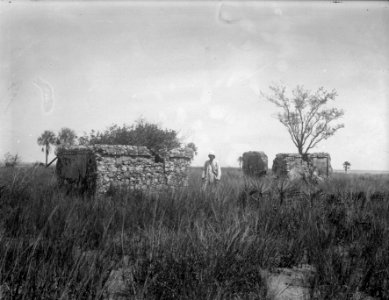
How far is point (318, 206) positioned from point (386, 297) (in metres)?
3.01

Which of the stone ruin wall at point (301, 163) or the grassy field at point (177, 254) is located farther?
the stone ruin wall at point (301, 163)

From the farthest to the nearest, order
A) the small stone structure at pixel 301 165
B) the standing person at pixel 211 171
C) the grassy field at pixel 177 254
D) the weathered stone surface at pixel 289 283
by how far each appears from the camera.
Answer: the small stone structure at pixel 301 165 < the standing person at pixel 211 171 < the weathered stone surface at pixel 289 283 < the grassy field at pixel 177 254

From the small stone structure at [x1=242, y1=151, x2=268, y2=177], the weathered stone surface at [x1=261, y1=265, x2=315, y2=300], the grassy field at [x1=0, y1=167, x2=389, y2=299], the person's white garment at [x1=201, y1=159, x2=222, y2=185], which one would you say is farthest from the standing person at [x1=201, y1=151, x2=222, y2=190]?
the small stone structure at [x1=242, y1=151, x2=268, y2=177]

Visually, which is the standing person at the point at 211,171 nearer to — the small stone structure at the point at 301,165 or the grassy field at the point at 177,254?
the grassy field at the point at 177,254

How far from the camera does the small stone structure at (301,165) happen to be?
53.0 feet

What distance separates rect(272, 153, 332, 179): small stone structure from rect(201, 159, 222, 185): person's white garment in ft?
20.2

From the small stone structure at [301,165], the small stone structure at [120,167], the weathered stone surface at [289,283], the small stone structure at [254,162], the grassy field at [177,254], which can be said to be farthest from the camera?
the small stone structure at [254,162]

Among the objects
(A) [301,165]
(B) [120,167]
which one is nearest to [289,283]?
(B) [120,167]

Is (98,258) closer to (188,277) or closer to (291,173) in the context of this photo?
(188,277)

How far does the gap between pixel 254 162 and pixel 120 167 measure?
1367 centimetres

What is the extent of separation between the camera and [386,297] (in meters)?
3.03

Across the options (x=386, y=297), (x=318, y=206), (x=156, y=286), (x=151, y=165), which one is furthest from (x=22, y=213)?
(x=151, y=165)

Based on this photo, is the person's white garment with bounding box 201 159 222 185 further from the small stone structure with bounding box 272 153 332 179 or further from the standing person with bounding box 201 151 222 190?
the small stone structure with bounding box 272 153 332 179

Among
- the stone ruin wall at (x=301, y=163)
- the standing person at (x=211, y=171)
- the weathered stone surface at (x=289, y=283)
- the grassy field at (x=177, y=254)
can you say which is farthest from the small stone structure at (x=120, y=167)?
the stone ruin wall at (x=301, y=163)
